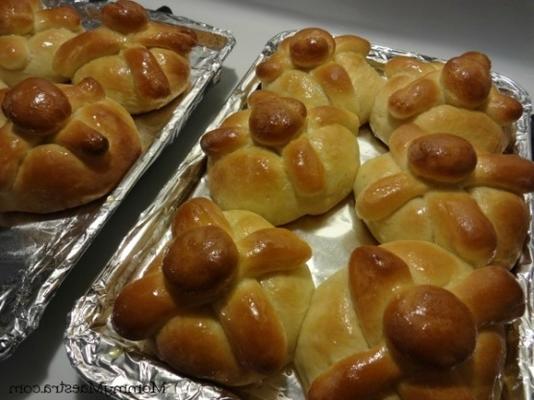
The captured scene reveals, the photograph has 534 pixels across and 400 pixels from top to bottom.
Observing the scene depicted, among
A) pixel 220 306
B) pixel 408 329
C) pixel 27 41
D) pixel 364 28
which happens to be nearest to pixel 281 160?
pixel 220 306

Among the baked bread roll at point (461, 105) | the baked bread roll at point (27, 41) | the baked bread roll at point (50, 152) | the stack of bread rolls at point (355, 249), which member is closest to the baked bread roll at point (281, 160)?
the stack of bread rolls at point (355, 249)

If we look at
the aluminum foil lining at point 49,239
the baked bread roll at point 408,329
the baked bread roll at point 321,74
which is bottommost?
the aluminum foil lining at point 49,239

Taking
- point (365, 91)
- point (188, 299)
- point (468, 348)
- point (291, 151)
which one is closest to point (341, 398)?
point (468, 348)

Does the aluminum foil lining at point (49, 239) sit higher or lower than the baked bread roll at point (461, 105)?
lower

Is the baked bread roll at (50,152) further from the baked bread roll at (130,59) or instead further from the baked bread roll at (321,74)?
the baked bread roll at (321,74)

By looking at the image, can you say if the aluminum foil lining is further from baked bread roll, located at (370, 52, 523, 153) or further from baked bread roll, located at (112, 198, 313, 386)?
baked bread roll, located at (370, 52, 523, 153)

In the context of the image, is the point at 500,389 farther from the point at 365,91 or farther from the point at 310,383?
the point at 365,91

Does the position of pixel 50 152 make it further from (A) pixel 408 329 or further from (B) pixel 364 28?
(B) pixel 364 28

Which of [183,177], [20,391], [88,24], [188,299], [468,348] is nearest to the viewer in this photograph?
[468,348]
